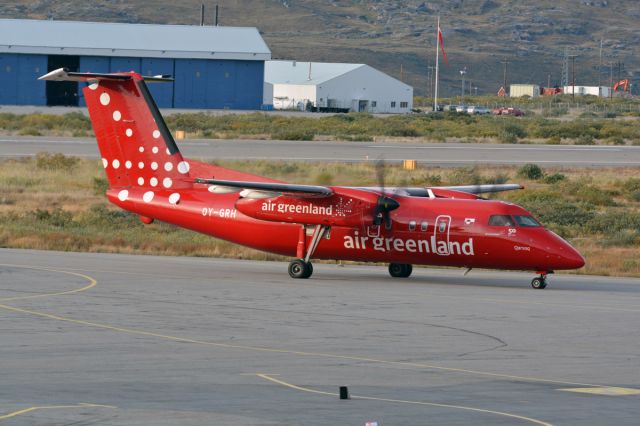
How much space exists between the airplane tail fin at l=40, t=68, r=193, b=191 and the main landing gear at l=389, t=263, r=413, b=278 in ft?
21.0

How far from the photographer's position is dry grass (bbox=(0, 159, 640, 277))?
3562cm

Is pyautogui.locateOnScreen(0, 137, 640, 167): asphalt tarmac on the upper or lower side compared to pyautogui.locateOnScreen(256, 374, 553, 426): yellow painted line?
upper

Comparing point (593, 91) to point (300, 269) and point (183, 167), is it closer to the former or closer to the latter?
point (183, 167)

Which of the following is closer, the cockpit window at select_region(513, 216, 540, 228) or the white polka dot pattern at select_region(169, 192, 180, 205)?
the cockpit window at select_region(513, 216, 540, 228)

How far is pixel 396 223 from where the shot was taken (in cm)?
2817

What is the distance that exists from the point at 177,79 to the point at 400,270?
265 feet

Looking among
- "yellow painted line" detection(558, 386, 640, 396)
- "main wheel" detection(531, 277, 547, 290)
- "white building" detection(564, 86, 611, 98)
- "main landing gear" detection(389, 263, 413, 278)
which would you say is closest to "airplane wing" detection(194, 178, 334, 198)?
"main landing gear" detection(389, 263, 413, 278)

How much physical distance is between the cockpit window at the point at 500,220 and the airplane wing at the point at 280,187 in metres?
4.21

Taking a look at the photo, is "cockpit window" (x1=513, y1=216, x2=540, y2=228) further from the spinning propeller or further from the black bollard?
the black bollard

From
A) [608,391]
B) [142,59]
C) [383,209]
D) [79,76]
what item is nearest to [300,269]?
[383,209]

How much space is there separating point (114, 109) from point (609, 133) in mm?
71178

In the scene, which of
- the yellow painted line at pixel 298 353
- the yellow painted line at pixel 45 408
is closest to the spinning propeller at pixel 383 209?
the yellow painted line at pixel 298 353

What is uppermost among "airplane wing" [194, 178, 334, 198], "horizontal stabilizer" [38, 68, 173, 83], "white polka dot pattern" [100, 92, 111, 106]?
"horizontal stabilizer" [38, 68, 173, 83]

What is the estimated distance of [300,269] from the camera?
29.0 m
